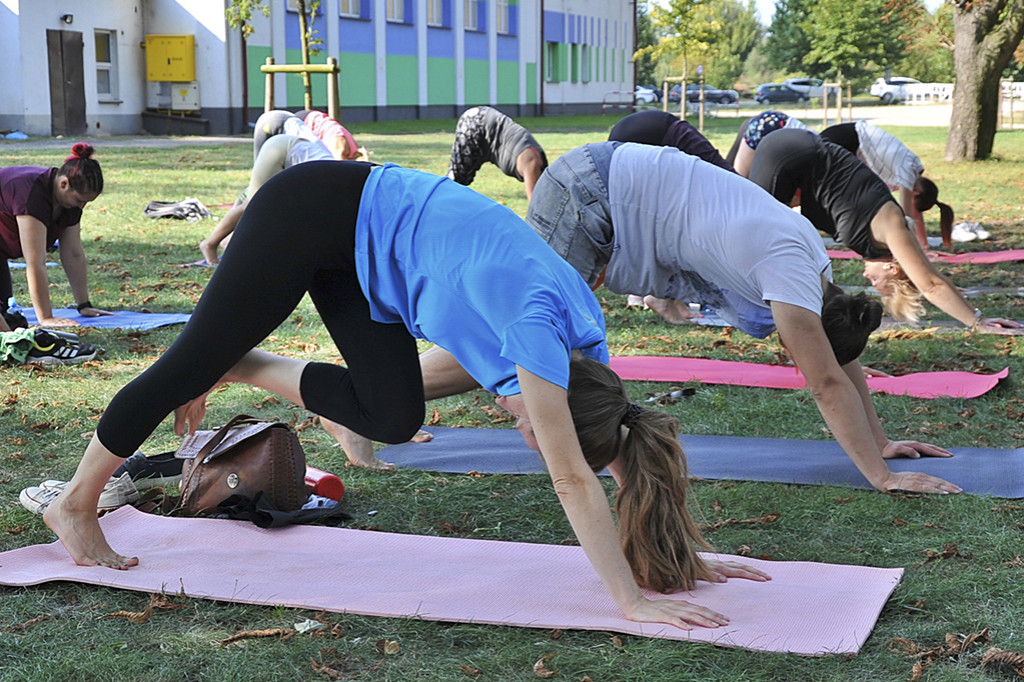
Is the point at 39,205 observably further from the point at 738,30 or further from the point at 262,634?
the point at 738,30

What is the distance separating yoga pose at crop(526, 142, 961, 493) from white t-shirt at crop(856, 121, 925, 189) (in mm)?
4469

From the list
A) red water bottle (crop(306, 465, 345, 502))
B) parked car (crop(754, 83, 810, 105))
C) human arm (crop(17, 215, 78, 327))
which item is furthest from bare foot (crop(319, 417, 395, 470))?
parked car (crop(754, 83, 810, 105))

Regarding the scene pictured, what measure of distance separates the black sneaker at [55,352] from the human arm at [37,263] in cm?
58

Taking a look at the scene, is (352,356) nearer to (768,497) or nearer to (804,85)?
(768,497)

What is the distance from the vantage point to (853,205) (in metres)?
5.86

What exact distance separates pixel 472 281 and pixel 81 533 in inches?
60.2

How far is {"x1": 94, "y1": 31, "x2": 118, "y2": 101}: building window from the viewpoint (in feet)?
88.7

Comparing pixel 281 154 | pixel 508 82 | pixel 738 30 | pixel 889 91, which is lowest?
pixel 281 154

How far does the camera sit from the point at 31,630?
306 centimetres

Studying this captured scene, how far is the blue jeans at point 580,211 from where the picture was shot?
4.04 meters

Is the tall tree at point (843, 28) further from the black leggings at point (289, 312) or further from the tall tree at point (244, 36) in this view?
the black leggings at point (289, 312)

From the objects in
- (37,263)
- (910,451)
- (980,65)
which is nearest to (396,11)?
(980,65)

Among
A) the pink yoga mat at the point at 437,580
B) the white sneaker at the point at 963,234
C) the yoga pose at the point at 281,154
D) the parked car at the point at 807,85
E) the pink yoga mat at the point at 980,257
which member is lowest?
the pink yoga mat at the point at 437,580

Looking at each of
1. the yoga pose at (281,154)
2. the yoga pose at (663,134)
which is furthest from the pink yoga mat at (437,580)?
the yoga pose at (281,154)
